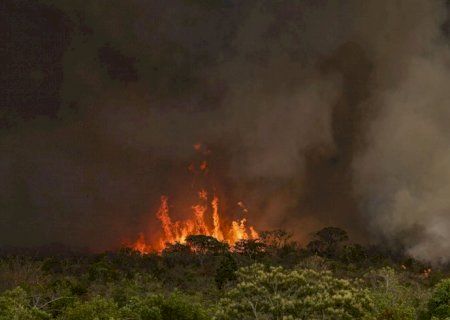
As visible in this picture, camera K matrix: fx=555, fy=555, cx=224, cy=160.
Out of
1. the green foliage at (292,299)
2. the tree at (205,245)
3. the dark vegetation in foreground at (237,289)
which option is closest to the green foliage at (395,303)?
the dark vegetation in foreground at (237,289)

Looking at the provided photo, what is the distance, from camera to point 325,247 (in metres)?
167

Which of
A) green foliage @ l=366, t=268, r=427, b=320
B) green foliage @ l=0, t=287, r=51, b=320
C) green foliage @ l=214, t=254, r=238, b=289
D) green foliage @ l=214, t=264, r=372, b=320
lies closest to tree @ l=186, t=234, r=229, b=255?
green foliage @ l=214, t=254, r=238, b=289

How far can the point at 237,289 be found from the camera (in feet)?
119

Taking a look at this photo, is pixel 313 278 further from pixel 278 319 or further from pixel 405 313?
pixel 405 313

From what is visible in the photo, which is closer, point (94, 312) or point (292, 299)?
point (292, 299)

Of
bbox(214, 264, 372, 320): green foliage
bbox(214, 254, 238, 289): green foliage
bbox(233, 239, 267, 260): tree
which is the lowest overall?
bbox(214, 264, 372, 320): green foliage

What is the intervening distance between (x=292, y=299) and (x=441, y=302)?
21.6 meters

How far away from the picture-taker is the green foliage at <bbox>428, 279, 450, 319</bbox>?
4859 centimetres

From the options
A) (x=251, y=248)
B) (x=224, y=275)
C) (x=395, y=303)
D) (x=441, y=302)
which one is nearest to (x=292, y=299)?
(x=441, y=302)

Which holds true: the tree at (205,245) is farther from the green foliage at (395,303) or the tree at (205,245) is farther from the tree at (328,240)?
the green foliage at (395,303)

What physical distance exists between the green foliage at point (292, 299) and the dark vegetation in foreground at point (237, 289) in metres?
0.07

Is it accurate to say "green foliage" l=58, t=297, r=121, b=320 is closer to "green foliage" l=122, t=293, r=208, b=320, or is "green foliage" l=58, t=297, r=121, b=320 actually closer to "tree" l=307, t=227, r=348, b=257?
"green foliage" l=122, t=293, r=208, b=320

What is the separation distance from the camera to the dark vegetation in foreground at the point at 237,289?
35750mm

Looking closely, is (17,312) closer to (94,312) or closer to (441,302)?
(94,312)
